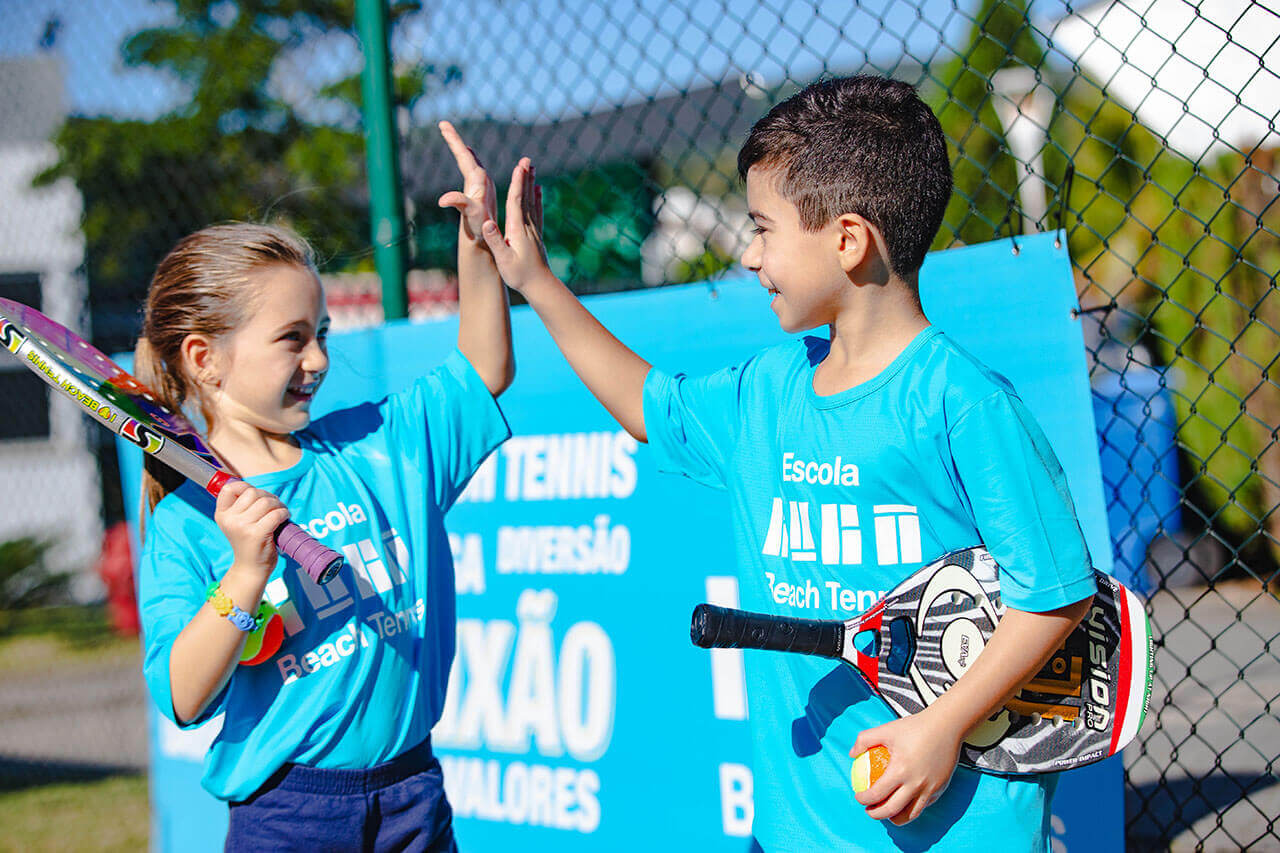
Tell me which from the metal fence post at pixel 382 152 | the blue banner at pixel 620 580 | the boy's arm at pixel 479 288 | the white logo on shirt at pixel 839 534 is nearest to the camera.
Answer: the white logo on shirt at pixel 839 534

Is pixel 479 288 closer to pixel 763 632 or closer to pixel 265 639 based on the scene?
pixel 265 639

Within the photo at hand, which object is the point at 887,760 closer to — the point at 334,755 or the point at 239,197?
the point at 334,755

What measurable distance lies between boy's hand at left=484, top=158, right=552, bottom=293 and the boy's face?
44cm

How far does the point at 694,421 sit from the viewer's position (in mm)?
1892

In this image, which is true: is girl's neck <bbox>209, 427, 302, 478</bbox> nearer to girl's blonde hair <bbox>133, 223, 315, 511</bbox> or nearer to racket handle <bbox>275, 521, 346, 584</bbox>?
girl's blonde hair <bbox>133, 223, 315, 511</bbox>

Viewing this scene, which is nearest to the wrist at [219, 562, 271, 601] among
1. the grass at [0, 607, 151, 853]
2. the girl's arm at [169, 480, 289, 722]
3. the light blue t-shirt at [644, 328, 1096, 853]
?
the girl's arm at [169, 480, 289, 722]

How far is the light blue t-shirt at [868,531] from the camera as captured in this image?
55.5 inches

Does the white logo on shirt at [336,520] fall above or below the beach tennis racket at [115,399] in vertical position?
below

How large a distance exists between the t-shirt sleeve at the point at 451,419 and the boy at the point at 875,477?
1.80ft

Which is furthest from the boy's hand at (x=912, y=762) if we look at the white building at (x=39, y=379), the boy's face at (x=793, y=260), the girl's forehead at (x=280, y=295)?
the white building at (x=39, y=379)

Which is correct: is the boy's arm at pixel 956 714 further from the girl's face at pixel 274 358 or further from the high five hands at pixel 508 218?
the girl's face at pixel 274 358

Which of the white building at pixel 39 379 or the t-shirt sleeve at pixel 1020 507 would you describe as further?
the white building at pixel 39 379

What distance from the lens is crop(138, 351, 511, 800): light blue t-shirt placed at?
6.06 ft

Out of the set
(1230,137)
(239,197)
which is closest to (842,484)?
(1230,137)
